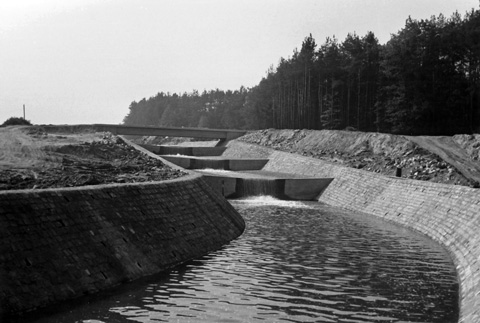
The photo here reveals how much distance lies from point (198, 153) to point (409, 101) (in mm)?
35370

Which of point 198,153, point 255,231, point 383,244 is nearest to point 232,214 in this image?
point 255,231

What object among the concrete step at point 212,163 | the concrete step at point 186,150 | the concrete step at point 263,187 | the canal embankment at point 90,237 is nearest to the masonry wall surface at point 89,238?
the canal embankment at point 90,237

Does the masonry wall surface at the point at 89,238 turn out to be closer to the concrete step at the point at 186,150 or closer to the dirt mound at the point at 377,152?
the dirt mound at the point at 377,152

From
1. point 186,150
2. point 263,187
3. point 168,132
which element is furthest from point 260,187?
Result: point 168,132

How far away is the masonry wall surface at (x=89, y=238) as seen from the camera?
620 inches

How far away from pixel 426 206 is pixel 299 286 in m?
18.5

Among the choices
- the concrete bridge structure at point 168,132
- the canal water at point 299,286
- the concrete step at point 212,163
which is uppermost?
the concrete bridge structure at point 168,132

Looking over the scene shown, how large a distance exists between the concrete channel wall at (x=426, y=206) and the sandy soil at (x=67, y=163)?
590 inches

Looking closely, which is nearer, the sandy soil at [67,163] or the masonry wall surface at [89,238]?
the masonry wall surface at [89,238]

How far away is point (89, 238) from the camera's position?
19.0m

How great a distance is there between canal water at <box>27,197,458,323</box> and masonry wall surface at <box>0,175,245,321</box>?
2.60 ft

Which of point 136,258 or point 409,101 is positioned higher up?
point 409,101

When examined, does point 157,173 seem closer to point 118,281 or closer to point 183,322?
point 118,281

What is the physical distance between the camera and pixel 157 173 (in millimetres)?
36594
